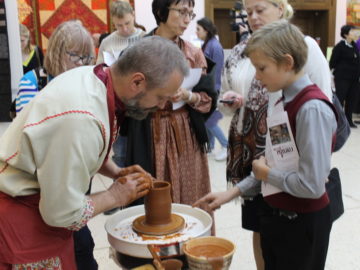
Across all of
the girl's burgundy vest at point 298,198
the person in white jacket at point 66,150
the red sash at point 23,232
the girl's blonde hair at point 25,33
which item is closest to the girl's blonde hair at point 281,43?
the girl's burgundy vest at point 298,198

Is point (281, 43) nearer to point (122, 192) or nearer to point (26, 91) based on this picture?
point (122, 192)

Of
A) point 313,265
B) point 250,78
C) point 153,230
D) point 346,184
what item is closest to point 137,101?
point 153,230

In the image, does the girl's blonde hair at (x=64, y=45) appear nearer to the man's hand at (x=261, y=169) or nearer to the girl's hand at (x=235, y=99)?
the girl's hand at (x=235, y=99)

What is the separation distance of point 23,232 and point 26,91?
1162mm

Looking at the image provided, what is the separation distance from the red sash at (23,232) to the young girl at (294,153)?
30.6 inches

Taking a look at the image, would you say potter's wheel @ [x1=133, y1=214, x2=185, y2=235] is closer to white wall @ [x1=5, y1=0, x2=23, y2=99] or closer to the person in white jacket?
the person in white jacket

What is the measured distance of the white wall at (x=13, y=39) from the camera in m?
6.67

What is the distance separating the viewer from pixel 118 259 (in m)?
1.44

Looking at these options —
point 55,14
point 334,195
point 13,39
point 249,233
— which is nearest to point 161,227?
point 334,195

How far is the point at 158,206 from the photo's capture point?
4.87 feet

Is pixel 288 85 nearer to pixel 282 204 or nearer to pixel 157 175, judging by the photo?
pixel 282 204

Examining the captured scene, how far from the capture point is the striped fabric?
7.31ft

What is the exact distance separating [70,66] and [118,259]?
1.05 metres

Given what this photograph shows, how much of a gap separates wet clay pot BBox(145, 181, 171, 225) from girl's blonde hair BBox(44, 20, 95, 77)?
92cm
